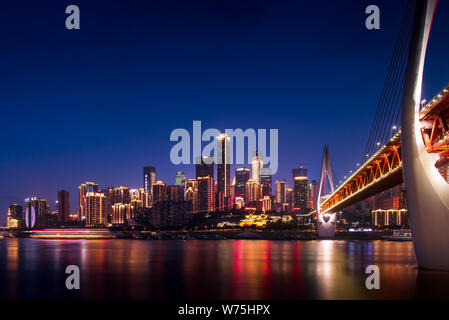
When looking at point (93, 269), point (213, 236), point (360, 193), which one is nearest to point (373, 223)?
point (213, 236)

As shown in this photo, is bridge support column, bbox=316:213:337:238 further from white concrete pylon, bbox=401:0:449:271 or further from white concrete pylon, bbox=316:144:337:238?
white concrete pylon, bbox=401:0:449:271

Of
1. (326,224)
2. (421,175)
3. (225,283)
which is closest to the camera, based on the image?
(421,175)

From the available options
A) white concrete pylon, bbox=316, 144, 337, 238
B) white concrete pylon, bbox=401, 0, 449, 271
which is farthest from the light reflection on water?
white concrete pylon, bbox=316, 144, 337, 238

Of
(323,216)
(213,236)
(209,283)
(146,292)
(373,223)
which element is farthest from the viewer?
(373,223)

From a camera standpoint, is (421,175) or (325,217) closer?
(421,175)

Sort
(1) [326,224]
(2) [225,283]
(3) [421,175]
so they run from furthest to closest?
(1) [326,224] → (2) [225,283] → (3) [421,175]

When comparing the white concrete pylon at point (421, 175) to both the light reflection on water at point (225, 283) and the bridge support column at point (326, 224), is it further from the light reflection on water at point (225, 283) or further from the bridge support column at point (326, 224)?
the bridge support column at point (326, 224)

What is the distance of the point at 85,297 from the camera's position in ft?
70.9

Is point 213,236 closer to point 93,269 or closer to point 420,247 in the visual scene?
point 93,269

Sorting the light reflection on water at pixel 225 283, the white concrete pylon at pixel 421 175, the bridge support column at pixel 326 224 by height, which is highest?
the white concrete pylon at pixel 421 175

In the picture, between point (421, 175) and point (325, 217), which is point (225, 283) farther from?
point (325, 217)

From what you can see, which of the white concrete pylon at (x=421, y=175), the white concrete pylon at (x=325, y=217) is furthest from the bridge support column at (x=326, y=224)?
the white concrete pylon at (x=421, y=175)

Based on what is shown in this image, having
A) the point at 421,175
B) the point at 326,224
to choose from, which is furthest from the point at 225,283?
the point at 326,224

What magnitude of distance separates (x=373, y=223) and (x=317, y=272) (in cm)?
14823
